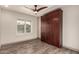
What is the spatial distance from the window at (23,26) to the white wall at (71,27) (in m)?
3.61

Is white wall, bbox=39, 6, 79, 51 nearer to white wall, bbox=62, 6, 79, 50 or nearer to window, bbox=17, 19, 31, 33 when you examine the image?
white wall, bbox=62, 6, 79, 50

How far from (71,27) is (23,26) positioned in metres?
4.16

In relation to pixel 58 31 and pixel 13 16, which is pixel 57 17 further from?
pixel 13 16

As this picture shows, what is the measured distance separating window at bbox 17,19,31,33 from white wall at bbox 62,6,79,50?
361 centimetres

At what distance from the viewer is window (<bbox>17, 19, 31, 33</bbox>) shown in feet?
20.7

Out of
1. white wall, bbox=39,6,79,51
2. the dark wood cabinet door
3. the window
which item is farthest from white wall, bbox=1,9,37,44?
white wall, bbox=39,6,79,51

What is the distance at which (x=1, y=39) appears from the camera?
4680 millimetres

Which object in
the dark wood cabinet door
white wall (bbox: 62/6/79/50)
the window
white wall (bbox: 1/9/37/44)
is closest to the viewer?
white wall (bbox: 62/6/79/50)

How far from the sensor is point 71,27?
4059mm

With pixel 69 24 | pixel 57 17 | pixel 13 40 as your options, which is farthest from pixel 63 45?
pixel 13 40

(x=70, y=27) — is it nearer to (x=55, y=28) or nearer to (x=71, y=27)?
(x=71, y=27)

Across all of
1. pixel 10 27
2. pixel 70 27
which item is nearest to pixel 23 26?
pixel 10 27

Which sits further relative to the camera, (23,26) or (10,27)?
(23,26)
